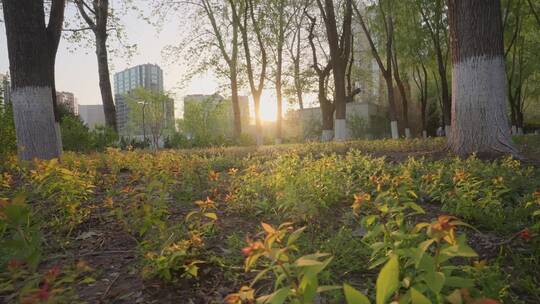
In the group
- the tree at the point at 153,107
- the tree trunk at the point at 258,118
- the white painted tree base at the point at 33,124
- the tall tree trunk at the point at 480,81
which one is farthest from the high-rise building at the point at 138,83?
the tall tree trunk at the point at 480,81

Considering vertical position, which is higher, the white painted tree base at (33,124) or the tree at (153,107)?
the tree at (153,107)

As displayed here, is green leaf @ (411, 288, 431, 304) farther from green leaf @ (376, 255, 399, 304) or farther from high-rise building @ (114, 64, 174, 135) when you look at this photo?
high-rise building @ (114, 64, 174, 135)

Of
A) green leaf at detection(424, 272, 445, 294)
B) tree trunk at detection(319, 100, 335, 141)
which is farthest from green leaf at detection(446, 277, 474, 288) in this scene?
tree trunk at detection(319, 100, 335, 141)

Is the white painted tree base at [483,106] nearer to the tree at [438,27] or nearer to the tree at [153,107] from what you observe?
the tree at [438,27]

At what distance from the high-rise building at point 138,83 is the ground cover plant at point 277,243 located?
46716 mm

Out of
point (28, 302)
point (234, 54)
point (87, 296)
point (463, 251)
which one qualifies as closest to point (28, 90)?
point (87, 296)

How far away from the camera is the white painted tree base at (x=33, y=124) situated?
21.4 ft

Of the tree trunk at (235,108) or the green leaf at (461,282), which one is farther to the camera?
the tree trunk at (235,108)

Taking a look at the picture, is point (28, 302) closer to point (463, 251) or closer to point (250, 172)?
point (463, 251)

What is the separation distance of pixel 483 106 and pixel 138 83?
5823cm

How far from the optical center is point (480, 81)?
255 inches

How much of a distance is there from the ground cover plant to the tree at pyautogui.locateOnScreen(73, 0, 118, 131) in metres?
12.8

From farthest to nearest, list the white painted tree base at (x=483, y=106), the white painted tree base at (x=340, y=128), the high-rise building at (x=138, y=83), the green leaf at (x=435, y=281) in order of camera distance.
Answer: the high-rise building at (x=138, y=83)
the white painted tree base at (x=340, y=128)
the white painted tree base at (x=483, y=106)
the green leaf at (x=435, y=281)

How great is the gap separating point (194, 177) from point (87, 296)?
2.93 metres
